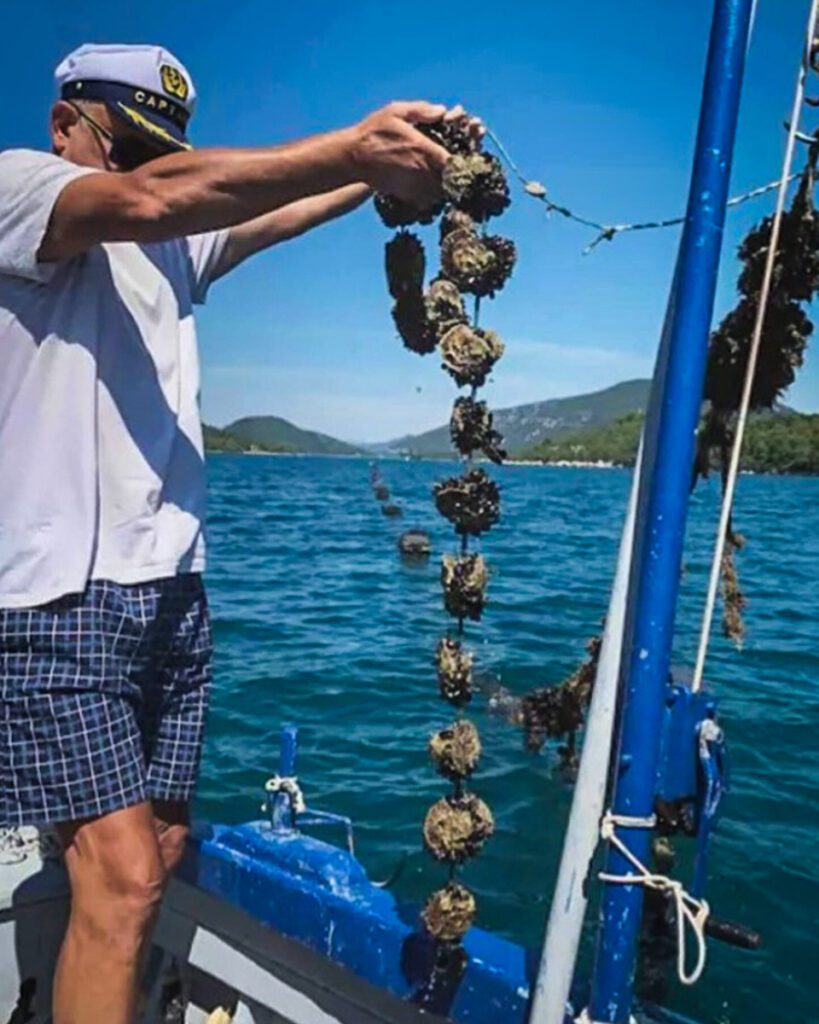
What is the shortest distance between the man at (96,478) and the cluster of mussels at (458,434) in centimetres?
15

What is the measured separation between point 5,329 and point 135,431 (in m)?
0.33

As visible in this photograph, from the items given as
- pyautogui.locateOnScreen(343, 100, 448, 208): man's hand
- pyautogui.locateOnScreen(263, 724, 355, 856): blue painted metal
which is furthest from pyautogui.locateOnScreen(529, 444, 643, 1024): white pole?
pyautogui.locateOnScreen(263, 724, 355, 856): blue painted metal

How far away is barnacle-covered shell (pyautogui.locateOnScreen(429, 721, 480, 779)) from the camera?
2.24m

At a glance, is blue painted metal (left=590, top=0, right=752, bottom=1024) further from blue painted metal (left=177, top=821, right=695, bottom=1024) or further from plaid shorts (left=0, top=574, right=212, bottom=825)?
plaid shorts (left=0, top=574, right=212, bottom=825)

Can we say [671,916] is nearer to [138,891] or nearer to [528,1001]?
[528,1001]

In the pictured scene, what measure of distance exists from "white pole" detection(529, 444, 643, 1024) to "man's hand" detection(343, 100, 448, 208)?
0.66 meters

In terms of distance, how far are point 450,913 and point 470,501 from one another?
0.87m

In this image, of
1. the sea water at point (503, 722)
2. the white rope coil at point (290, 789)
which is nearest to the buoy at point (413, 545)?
the sea water at point (503, 722)

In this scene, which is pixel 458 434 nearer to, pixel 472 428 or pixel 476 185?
pixel 472 428

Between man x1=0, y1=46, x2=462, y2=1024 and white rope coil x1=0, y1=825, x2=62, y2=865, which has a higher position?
man x1=0, y1=46, x2=462, y2=1024

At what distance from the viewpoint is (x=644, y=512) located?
188 centimetres

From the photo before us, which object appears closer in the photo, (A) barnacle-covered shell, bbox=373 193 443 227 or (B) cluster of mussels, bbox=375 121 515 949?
(B) cluster of mussels, bbox=375 121 515 949

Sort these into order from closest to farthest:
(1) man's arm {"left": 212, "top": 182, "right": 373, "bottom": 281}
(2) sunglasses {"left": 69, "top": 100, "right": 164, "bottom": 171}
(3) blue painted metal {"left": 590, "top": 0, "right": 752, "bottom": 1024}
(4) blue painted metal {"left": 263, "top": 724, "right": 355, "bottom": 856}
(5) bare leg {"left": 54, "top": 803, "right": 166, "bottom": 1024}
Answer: (3) blue painted metal {"left": 590, "top": 0, "right": 752, "bottom": 1024} → (5) bare leg {"left": 54, "top": 803, "right": 166, "bottom": 1024} → (2) sunglasses {"left": 69, "top": 100, "right": 164, "bottom": 171} → (1) man's arm {"left": 212, "top": 182, "right": 373, "bottom": 281} → (4) blue painted metal {"left": 263, "top": 724, "right": 355, "bottom": 856}

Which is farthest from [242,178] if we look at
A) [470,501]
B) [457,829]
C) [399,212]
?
[457,829]
